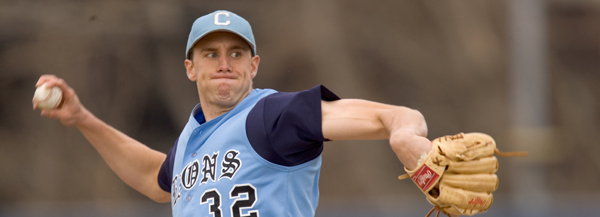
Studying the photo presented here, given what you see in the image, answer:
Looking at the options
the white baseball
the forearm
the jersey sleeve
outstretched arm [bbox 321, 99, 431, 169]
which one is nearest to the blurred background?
the forearm

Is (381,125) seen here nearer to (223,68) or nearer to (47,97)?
(223,68)

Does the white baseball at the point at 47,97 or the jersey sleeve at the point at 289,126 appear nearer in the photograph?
the jersey sleeve at the point at 289,126

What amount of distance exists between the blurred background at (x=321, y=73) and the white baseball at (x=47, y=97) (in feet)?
29.3

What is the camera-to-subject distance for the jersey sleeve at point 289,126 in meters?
2.04

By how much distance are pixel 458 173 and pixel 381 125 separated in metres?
0.26

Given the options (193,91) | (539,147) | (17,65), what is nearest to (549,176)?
(539,147)

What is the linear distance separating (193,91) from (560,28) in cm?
676

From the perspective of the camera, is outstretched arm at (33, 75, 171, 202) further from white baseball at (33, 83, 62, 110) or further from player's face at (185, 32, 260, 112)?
player's face at (185, 32, 260, 112)

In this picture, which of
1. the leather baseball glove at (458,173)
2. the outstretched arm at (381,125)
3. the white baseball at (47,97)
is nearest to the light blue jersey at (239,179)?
the outstretched arm at (381,125)

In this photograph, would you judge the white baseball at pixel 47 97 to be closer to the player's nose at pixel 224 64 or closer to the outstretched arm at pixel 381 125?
the player's nose at pixel 224 64

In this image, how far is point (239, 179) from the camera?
2.16m

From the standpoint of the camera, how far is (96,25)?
38.1 feet

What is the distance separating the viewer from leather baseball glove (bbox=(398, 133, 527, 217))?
1809 millimetres

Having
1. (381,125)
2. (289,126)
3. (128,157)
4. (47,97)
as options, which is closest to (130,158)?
(128,157)
